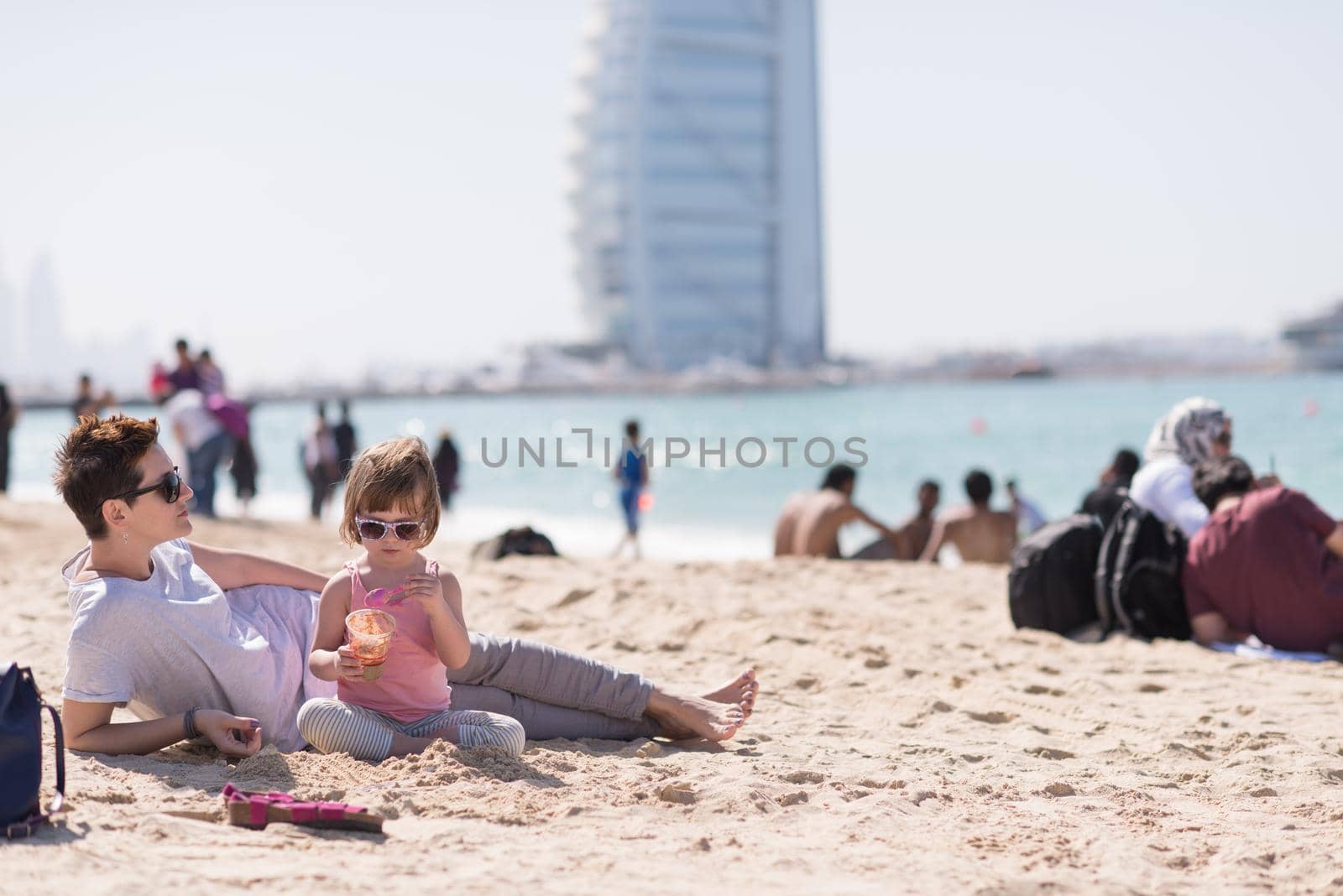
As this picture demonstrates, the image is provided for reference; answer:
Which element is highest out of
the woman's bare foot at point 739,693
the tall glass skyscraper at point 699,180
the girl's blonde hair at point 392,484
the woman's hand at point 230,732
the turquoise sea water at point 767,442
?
the tall glass skyscraper at point 699,180

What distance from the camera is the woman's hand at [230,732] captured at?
2.80 meters

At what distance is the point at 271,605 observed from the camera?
3.16 meters

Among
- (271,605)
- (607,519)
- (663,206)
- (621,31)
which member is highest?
(621,31)

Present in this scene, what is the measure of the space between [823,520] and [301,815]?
5.80 m

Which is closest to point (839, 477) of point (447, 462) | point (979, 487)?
point (979, 487)

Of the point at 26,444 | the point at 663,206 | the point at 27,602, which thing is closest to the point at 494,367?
the point at 663,206

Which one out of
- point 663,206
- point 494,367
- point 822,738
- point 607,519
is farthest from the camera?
point 494,367

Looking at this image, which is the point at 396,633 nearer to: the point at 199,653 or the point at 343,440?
the point at 199,653

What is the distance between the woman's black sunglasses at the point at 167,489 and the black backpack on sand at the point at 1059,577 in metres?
3.44

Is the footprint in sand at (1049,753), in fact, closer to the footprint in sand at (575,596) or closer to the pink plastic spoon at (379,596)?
the pink plastic spoon at (379,596)

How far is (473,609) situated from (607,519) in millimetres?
14468

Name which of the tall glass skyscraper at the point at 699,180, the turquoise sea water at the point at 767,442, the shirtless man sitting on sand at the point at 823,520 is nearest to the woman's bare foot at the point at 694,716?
the turquoise sea water at the point at 767,442

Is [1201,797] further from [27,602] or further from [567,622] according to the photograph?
[27,602]

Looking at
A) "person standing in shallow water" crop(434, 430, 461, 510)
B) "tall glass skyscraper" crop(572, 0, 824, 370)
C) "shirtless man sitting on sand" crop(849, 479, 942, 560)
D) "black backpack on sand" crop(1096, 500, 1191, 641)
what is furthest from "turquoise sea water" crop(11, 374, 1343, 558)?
"tall glass skyscraper" crop(572, 0, 824, 370)
